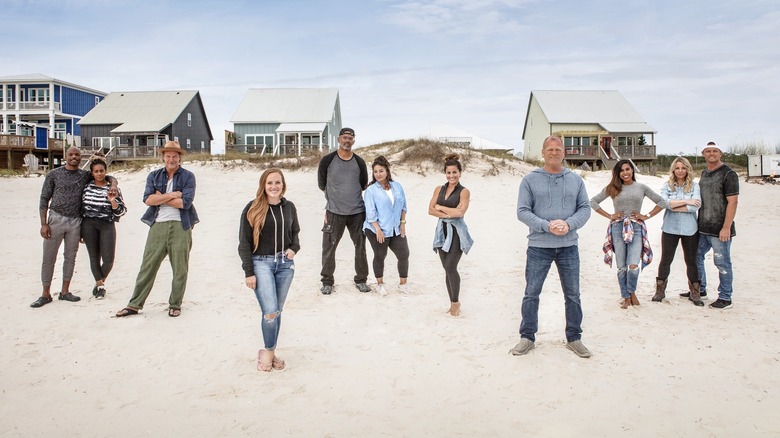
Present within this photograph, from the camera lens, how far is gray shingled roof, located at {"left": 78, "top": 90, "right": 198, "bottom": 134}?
34.9m

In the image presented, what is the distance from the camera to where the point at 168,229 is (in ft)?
18.3

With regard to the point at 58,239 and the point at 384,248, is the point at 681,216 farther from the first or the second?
the point at 58,239

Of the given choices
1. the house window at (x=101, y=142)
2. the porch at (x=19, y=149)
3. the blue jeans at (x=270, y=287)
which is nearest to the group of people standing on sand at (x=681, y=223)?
the blue jeans at (x=270, y=287)

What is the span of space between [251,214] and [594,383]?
9.56ft

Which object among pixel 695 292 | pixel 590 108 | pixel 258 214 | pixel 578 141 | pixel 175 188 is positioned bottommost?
pixel 695 292

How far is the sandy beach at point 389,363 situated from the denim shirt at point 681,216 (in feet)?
2.79

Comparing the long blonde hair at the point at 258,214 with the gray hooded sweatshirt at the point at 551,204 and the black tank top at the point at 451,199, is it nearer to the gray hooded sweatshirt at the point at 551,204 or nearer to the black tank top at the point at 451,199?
the gray hooded sweatshirt at the point at 551,204

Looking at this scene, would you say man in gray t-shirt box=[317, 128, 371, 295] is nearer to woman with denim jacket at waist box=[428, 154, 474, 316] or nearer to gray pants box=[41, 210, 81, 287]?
woman with denim jacket at waist box=[428, 154, 474, 316]

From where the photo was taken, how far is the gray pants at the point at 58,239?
19.7ft

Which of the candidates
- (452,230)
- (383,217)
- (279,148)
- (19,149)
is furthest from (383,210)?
(19,149)

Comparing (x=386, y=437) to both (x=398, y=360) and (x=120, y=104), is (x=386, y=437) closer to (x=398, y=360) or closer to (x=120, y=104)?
(x=398, y=360)

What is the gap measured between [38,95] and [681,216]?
46.4 metres

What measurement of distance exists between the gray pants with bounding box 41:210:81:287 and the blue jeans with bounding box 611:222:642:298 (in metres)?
6.17

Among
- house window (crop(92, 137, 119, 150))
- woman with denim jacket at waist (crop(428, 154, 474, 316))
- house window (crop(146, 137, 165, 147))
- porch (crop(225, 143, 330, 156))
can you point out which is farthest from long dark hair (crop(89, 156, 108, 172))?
house window (crop(92, 137, 119, 150))
